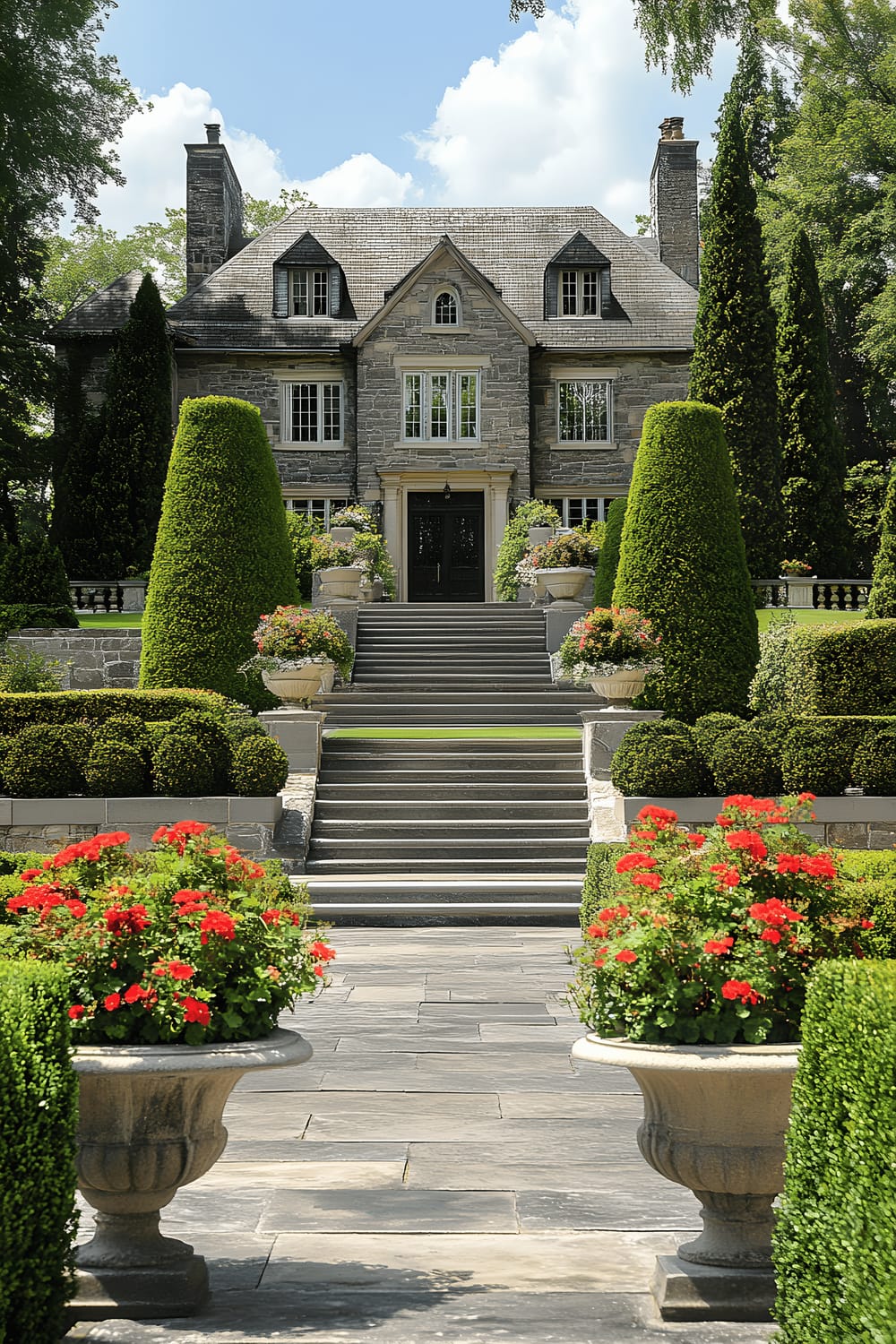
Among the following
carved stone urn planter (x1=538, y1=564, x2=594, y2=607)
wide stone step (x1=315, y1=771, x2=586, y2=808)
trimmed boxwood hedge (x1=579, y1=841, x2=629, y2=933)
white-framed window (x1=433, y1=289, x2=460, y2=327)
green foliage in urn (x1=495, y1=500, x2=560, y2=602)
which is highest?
white-framed window (x1=433, y1=289, x2=460, y2=327)

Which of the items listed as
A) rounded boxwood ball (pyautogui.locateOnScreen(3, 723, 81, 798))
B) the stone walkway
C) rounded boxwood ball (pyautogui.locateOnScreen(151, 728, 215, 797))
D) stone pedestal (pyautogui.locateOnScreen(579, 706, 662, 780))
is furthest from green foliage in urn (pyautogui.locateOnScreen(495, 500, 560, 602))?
the stone walkway

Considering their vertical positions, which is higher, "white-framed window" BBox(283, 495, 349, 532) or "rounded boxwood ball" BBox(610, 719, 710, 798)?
"white-framed window" BBox(283, 495, 349, 532)

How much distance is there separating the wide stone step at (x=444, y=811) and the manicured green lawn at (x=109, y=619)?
33.1 ft

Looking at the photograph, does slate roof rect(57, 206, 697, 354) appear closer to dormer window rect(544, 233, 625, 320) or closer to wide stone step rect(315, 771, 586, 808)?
dormer window rect(544, 233, 625, 320)

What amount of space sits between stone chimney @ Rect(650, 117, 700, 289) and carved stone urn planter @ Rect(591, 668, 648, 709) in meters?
24.5

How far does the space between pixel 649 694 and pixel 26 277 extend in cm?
2465

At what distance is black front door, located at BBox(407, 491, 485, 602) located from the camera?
113 ft

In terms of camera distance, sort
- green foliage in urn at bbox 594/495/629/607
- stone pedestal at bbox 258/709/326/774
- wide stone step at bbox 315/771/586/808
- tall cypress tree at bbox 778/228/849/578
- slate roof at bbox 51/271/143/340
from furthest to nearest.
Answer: slate roof at bbox 51/271/143/340
tall cypress tree at bbox 778/228/849/578
green foliage in urn at bbox 594/495/629/607
stone pedestal at bbox 258/709/326/774
wide stone step at bbox 315/771/586/808

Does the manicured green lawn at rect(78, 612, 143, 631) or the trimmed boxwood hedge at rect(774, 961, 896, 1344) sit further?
the manicured green lawn at rect(78, 612, 143, 631)

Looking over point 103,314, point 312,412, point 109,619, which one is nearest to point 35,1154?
point 109,619

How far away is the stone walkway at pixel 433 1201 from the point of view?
3.91 m

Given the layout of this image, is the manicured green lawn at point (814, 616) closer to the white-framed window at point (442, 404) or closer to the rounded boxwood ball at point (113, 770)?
the white-framed window at point (442, 404)

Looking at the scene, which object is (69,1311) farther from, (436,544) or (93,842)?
(436,544)

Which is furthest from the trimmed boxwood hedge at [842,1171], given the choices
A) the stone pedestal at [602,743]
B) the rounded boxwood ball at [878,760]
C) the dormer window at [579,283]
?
the dormer window at [579,283]
